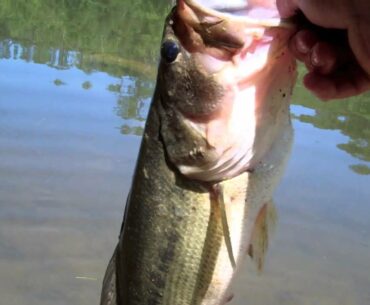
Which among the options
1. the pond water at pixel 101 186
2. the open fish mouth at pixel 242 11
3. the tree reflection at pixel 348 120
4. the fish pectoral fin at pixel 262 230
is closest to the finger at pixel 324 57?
the open fish mouth at pixel 242 11

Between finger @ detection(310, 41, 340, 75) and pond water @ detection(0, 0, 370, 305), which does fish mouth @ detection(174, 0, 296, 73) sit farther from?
pond water @ detection(0, 0, 370, 305)

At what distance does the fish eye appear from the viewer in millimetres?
1998

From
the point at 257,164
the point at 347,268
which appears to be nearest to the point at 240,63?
the point at 257,164

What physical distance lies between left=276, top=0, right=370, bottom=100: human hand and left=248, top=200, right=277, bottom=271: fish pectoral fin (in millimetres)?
426

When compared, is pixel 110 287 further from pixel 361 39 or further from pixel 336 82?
pixel 361 39

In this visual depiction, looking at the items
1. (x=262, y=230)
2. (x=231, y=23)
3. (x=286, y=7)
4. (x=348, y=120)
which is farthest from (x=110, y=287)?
(x=348, y=120)

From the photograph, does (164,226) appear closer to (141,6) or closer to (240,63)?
(240,63)

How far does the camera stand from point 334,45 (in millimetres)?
1841

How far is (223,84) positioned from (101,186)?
179 inches

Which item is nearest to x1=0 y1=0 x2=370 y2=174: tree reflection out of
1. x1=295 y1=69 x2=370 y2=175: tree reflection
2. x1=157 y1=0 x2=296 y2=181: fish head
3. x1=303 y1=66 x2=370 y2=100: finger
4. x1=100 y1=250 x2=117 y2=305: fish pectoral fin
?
x1=295 y1=69 x2=370 y2=175: tree reflection

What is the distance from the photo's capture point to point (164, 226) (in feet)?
7.03

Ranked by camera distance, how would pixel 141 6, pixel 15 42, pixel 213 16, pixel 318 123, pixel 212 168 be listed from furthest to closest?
1. pixel 141 6
2. pixel 15 42
3. pixel 318 123
4. pixel 212 168
5. pixel 213 16

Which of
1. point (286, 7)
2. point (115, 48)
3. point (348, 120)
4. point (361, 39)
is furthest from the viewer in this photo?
point (115, 48)

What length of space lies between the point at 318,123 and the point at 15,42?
220 inches
